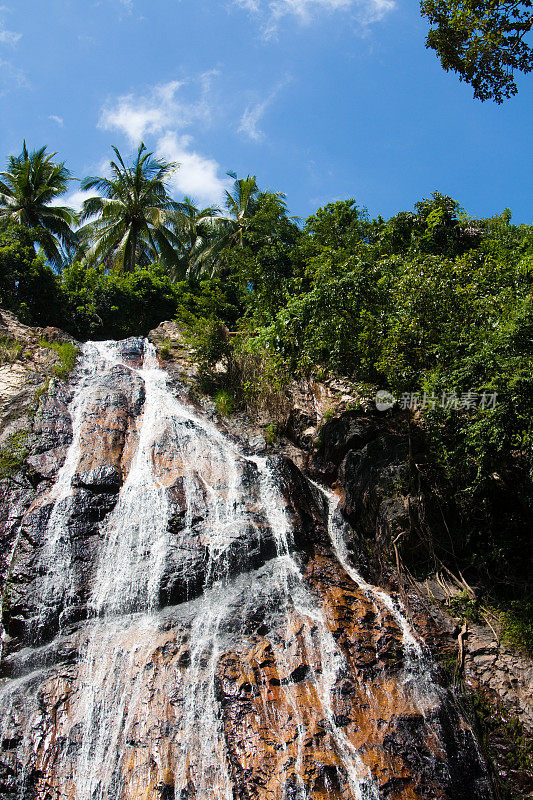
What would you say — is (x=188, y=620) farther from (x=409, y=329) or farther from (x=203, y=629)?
(x=409, y=329)

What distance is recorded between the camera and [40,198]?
20391 millimetres

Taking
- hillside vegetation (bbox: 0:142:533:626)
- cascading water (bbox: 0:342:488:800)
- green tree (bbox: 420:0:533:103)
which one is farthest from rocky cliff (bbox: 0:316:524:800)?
green tree (bbox: 420:0:533:103)

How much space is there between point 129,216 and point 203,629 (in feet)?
63.1

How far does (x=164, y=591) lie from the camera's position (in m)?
6.71

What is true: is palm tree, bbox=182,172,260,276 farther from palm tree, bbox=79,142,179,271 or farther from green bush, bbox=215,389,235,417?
green bush, bbox=215,389,235,417

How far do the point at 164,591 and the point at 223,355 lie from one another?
287 inches

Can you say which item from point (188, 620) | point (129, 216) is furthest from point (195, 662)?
point (129, 216)

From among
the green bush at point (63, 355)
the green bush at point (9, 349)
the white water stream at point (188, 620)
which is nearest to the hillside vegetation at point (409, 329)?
the white water stream at point (188, 620)

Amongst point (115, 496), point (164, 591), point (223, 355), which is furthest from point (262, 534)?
point (223, 355)

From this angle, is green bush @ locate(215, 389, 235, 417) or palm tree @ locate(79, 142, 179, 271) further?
palm tree @ locate(79, 142, 179, 271)

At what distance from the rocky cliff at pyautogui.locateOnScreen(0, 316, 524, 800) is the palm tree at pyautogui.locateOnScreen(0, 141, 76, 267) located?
13051mm

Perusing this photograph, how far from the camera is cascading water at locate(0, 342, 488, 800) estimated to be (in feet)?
16.4

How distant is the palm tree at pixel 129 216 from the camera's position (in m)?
20.9

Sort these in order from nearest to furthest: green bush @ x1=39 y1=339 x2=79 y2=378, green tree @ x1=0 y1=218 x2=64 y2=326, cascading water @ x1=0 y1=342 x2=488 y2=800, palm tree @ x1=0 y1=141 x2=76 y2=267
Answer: cascading water @ x1=0 y1=342 x2=488 y2=800 < green bush @ x1=39 y1=339 x2=79 y2=378 < green tree @ x1=0 y1=218 x2=64 y2=326 < palm tree @ x1=0 y1=141 x2=76 y2=267
